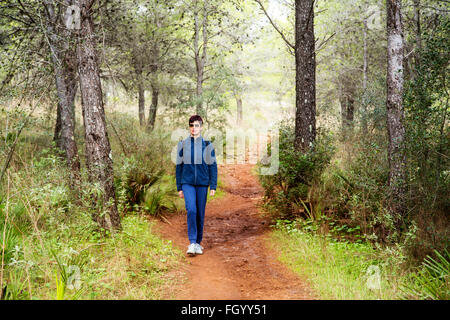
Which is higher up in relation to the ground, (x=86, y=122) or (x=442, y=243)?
(x=86, y=122)

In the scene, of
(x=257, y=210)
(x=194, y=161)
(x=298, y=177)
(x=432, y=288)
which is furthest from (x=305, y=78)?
(x=432, y=288)

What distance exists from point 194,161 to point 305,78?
12.3 ft

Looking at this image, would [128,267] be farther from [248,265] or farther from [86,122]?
[86,122]

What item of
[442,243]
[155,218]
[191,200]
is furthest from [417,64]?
[155,218]

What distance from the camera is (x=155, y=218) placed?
8047 mm

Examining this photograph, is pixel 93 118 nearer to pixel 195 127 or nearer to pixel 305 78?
pixel 195 127

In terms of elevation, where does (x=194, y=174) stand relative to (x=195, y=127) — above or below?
below

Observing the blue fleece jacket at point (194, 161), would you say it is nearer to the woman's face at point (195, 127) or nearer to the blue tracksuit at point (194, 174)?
the blue tracksuit at point (194, 174)

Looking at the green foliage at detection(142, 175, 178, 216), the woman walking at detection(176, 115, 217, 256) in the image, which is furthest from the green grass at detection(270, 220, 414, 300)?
the green foliage at detection(142, 175, 178, 216)

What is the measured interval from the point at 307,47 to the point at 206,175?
411 centimetres

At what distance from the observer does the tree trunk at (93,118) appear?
19.7 ft

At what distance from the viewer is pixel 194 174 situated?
6031mm

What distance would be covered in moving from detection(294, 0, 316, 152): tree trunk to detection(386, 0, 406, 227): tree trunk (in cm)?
259

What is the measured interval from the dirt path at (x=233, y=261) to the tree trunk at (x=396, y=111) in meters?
2.06
